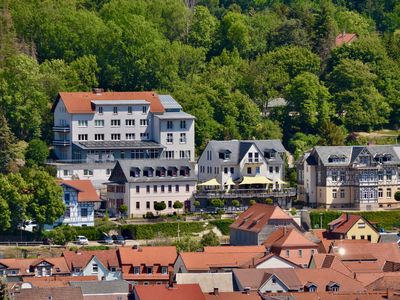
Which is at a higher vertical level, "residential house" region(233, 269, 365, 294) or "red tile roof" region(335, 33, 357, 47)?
"red tile roof" region(335, 33, 357, 47)

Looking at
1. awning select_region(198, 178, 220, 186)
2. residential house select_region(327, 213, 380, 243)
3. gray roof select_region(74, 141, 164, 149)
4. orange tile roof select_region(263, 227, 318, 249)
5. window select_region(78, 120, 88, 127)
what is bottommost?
orange tile roof select_region(263, 227, 318, 249)

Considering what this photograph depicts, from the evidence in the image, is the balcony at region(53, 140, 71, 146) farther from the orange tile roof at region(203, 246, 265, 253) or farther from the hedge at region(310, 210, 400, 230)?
the orange tile roof at region(203, 246, 265, 253)

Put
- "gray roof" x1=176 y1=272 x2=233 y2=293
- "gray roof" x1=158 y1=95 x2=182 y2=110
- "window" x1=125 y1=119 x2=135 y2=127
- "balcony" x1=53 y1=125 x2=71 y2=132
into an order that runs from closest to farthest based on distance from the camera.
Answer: "gray roof" x1=176 y1=272 x2=233 y2=293
"balcony" x1=53 y1=125 x2=71 y2=132
"window" x1=125 y1=119 x2=135 y2=127
"gray roof" x1=158 y1=95 x2=182 y2=110

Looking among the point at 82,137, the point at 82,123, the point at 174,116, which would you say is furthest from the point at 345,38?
the point at 82,137

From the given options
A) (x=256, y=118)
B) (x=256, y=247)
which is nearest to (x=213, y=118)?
(x=256, y=118)

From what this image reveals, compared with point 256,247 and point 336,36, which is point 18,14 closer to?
point 336,36

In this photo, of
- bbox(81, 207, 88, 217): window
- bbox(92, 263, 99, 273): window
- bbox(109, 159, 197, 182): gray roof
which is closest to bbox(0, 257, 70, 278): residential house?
bbox(92, 263, 99, 273): window

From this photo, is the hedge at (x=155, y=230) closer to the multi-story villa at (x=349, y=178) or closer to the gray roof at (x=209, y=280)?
Result: the multi-story villa at (x=349, y=178)
